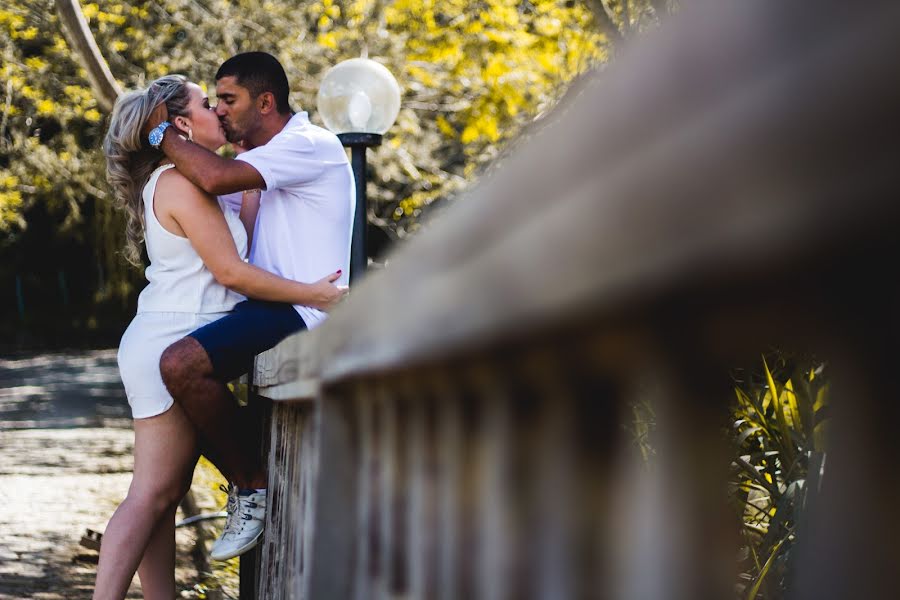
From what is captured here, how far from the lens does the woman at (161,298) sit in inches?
149

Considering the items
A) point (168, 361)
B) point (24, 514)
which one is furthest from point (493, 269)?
point (24, 514)

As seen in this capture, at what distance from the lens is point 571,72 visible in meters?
10.6

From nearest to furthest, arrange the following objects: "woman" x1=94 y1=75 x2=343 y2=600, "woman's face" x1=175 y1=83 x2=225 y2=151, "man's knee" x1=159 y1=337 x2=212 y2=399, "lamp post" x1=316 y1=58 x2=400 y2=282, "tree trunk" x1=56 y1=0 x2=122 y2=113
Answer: "man's knee" x1=159 y1=337 x2=212 y2=399
"woman" x1=94 y1=75 x2=343 y2=600
"woman's face" x1=175 y1=83 x2=225 y2=151
"tree trunk" x1=56 y1=0 x2=122 y2=113
"lamp post" x1=316 y1=58 x2=400 y2=282

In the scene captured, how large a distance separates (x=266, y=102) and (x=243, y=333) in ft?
3.74

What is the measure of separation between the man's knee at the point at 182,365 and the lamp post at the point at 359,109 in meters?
3.26

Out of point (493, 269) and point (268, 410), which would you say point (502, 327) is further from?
point (268, 410)

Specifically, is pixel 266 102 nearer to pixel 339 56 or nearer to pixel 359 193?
pixel 359 193

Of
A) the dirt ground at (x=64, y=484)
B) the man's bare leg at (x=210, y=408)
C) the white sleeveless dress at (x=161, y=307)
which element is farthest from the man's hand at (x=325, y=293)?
the dirt ground at (x=64, y=484)

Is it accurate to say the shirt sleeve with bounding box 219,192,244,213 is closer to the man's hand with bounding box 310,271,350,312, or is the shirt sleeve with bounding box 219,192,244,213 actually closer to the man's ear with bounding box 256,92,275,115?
the man's ear with bounding box 256,92,275,115

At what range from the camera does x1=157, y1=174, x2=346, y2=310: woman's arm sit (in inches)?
152

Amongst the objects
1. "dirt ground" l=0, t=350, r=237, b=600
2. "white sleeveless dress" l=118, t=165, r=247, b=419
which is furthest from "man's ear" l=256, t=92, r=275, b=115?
"dirt ground" l=0, t=350, r=237, b=600

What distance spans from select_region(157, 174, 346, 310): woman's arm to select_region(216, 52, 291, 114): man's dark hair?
72 cm

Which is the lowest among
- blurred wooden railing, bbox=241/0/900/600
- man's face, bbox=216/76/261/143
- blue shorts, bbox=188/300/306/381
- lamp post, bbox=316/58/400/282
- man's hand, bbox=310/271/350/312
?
blurred wooden railing, bbox=241/0/900/600

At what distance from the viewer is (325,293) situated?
3.92m
